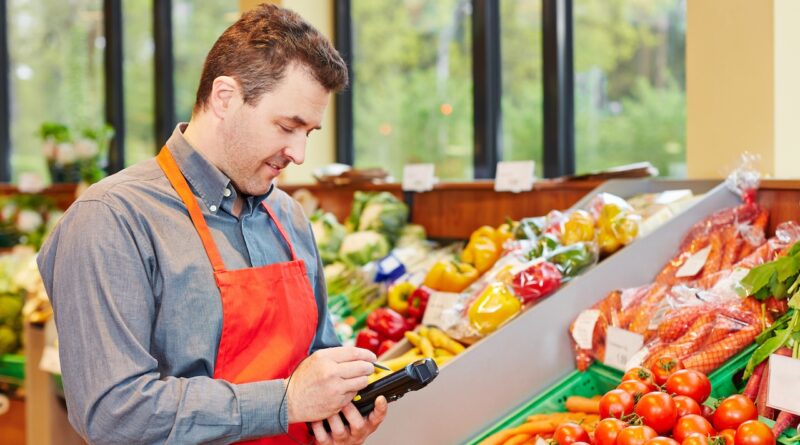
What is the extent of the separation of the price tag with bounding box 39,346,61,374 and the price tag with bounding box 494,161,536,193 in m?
2.03

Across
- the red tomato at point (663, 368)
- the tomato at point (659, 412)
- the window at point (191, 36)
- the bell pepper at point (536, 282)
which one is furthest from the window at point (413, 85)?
the tomato at point (659, 412)

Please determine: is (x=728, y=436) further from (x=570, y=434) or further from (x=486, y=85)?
(x=486, y=85)

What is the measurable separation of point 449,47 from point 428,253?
52.8 inches

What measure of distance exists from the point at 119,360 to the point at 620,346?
1.45 meters

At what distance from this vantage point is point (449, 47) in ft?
15.3

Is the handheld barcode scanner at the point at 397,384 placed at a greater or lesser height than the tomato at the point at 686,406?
greater

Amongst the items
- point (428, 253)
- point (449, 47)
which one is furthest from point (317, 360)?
point (449, 47)

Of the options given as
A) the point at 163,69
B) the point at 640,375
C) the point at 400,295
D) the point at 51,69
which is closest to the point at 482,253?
the point at 400,295

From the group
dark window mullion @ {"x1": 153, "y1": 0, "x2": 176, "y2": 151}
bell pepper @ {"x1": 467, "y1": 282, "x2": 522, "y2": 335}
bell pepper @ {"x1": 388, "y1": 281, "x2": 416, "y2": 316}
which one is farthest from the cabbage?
dark window mullion @ {"x1": 153, "y1": 0, "x2": 176, "y2": 151}

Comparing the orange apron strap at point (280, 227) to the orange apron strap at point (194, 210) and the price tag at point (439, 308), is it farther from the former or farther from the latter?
the price tag at point (439, 308)

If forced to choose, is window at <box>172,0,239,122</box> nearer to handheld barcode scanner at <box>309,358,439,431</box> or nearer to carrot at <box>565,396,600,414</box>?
carrot at <box>565,396,600,414</box>

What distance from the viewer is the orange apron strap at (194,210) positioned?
64.9 inches

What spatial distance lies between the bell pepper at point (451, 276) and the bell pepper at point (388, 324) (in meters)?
0.18

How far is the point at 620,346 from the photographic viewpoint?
2408 mm
